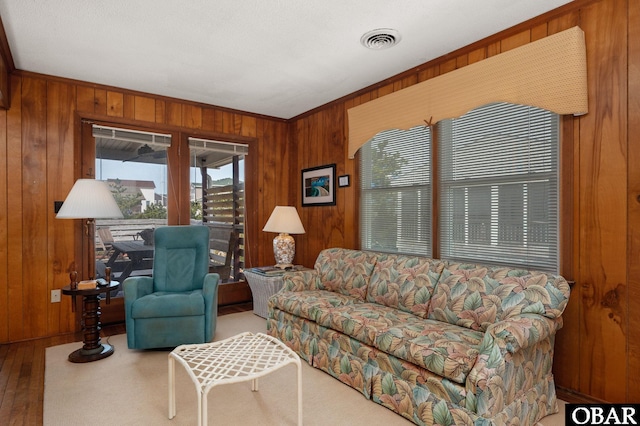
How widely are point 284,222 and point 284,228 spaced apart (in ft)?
0.24

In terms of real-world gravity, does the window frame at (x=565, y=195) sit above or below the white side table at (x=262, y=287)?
above

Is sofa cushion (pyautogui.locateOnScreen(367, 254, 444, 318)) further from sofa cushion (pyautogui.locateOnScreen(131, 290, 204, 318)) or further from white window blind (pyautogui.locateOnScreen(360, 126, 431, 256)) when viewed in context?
sofa cushion (pyautogui.locateOnScreen(131, 290, 204, 318))

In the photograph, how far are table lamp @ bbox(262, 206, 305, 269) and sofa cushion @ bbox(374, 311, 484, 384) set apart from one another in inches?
76.4

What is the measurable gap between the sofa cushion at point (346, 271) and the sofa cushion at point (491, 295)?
74 centimetres

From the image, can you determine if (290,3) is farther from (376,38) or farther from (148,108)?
(148,108)

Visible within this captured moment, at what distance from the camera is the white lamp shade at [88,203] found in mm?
2828

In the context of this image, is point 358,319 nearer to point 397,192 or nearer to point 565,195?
point 397,192

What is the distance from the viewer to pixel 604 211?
2188 mm

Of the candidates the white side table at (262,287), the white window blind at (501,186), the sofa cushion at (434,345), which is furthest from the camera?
the white side table at (262,287)

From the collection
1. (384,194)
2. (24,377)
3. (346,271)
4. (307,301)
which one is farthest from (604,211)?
(24,377)

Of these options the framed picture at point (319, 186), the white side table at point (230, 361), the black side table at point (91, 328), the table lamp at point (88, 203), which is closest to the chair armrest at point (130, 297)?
the black side table at point (91, 328)

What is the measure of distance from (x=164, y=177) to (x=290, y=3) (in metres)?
2.63

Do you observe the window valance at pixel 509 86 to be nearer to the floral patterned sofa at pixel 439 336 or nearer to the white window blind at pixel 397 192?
the white window blind at pixel 397 192

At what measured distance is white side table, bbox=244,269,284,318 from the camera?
3898 millimetres
